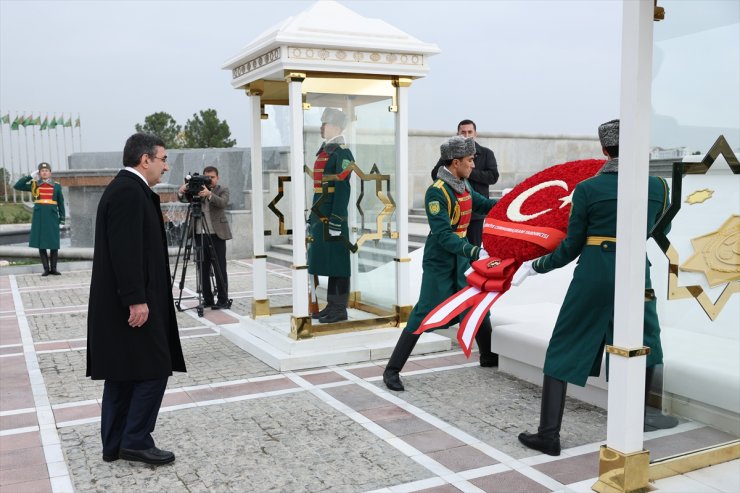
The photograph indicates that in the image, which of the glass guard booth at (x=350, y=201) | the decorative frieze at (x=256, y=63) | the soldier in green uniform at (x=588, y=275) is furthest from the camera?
the glass guard booth at (x=350, y=201)

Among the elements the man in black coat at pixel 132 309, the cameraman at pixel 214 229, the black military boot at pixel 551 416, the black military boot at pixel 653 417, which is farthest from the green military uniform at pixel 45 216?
the black military boot at pixel 653 417

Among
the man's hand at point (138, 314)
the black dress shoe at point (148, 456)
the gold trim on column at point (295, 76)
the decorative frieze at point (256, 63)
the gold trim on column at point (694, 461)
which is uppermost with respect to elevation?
the decorative frieze at point (256, 63)

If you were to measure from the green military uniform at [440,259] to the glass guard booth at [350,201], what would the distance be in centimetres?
136

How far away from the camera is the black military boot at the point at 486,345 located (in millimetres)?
5828

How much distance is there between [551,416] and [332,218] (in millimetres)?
3144

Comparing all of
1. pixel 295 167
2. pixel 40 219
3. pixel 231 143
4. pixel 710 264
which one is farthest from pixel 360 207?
pixel 231 143

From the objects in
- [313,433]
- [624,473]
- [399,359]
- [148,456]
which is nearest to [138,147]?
[148,456]

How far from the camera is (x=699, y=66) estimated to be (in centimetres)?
296

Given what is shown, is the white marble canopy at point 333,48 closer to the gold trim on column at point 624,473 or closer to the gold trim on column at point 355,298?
the gold trim on column at point 355,298

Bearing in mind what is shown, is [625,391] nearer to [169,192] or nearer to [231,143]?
[169,192]

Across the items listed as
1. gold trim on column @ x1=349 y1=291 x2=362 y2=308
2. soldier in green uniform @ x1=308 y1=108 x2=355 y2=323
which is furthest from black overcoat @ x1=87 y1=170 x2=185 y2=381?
gold trim on column @ x1=349 y1=291 x2=362 y2=308

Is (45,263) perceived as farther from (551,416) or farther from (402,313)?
(551,416)

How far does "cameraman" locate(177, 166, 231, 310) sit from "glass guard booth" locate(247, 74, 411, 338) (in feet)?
6.69

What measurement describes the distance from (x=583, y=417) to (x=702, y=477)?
1625 millimetres
